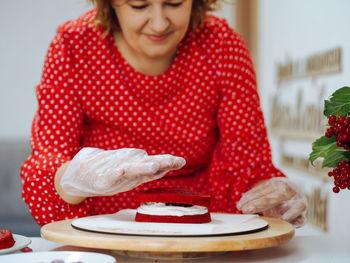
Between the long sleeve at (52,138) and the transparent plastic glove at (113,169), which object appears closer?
the transparent plastic glove at (113,169)

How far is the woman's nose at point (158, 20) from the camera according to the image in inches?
56.0

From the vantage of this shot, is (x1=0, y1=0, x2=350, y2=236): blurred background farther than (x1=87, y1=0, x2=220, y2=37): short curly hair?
Yes

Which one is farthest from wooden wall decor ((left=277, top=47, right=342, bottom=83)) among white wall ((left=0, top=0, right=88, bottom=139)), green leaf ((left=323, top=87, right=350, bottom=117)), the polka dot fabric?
white wall ((left=0, top=0, right=88, bottom=139))

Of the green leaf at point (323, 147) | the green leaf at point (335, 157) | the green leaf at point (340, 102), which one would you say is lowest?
the green leaf at point (335, 157)

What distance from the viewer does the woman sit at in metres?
1.50

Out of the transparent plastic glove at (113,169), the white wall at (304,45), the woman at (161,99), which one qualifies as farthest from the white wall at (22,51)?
the transparent plastic glove at (113,169)

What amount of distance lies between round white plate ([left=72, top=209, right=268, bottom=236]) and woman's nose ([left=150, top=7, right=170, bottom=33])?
0.53m

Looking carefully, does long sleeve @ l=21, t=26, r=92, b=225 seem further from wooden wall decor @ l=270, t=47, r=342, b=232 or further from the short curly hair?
wooden wall decor @ l=270, t=47, r=342, b=232

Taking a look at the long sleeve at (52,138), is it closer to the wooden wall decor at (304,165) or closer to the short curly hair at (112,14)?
the short curly hair at (112,14)

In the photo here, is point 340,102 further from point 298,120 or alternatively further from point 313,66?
point 298,120

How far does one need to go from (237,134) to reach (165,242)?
70 cm

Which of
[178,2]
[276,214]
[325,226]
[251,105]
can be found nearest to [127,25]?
[178,2]

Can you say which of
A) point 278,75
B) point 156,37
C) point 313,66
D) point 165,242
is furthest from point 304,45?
point 165,242

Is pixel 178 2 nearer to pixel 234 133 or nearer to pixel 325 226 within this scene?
pixel 234 133
